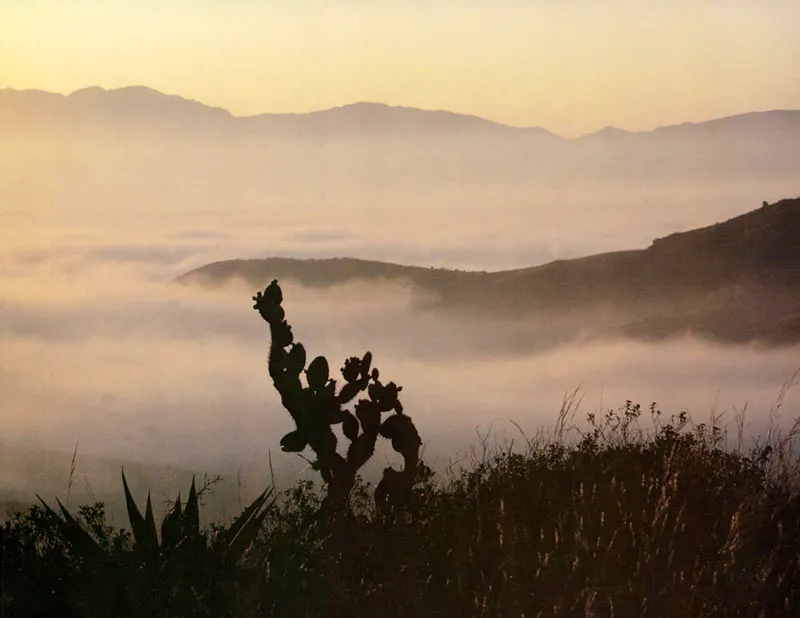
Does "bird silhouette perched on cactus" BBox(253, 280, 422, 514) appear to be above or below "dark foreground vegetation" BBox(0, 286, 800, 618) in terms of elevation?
above

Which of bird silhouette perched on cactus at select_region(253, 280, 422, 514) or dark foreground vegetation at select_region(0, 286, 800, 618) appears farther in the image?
bird silhouette perched on cactus at select_region(253, 280, 422, 514)

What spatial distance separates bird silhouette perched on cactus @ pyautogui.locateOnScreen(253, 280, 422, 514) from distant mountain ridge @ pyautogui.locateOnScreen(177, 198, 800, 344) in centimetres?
238

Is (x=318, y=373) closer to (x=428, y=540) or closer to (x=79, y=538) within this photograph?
(x=428, y=540)

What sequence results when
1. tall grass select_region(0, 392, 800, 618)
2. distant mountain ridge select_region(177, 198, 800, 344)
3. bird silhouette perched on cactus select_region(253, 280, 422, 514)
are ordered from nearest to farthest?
tall grass select_region(0, 392, 800, 618)
bird silhouette perched on cactus select_region(253, 280, 422, 514)
distant mountain ridge select_region(177, 198, 800, 344)

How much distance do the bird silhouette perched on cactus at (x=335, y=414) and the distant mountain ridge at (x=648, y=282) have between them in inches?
93.8

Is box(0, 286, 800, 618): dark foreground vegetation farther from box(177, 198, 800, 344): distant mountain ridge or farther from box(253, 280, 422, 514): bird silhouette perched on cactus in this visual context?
box(177, 198, 800, 344): distant mountain ridge

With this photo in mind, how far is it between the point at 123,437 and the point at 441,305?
3695 mm

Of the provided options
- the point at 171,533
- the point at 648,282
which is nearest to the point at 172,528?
the point at 171,533

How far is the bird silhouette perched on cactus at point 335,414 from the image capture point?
608 cm

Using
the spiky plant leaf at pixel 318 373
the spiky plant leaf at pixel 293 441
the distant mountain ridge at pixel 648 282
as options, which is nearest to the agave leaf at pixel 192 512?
the spiky plant leaf at pixel 293 441

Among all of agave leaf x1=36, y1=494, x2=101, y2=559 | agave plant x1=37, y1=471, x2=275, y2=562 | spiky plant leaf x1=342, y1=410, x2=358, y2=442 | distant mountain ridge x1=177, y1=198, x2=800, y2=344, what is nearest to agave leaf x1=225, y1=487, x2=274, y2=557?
agave plant x1=37, y1=471, x2=275, y2=562

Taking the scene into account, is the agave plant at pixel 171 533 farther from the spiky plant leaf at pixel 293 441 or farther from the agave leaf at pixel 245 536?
the spiky plant leaf at pixel 293 441

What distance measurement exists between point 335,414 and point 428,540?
93cm

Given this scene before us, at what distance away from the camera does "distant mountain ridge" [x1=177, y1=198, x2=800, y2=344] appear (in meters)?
9.34
